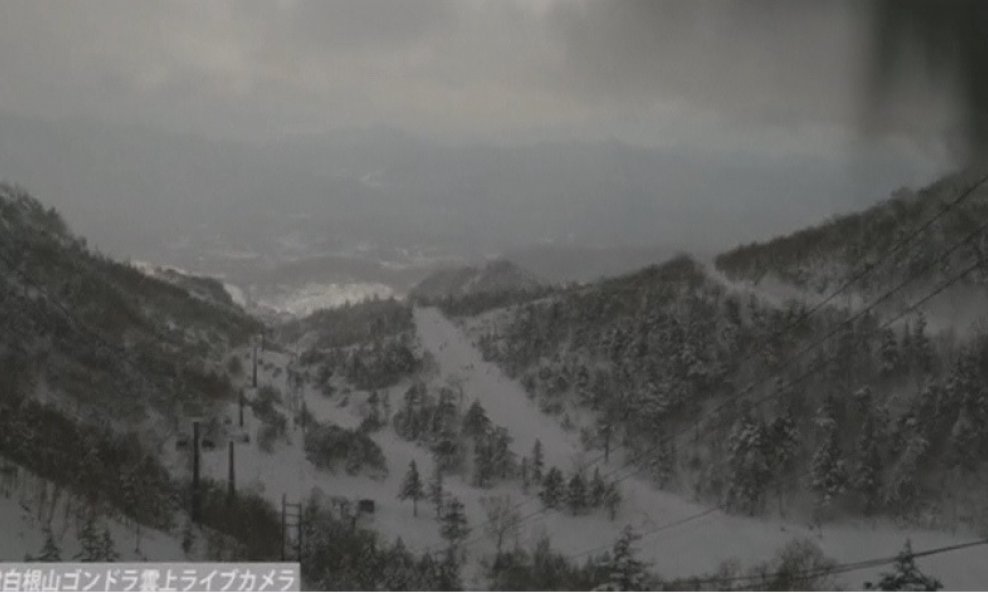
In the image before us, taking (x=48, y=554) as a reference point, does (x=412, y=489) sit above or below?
above

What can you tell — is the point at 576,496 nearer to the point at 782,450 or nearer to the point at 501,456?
the point at 501,456

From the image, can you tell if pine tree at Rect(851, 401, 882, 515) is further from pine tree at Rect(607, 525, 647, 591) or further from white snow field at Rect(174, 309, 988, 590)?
pine tree at Rect(607, 525, 647, 591)

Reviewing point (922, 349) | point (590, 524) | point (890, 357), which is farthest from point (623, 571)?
point (922, 349)

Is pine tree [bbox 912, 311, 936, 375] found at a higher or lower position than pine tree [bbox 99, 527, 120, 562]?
higher

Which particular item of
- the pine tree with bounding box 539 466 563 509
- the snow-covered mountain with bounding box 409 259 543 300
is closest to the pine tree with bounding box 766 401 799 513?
the pine tree with bounding box 539 466 563 509

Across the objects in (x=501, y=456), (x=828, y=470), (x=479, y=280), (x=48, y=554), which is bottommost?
(x=48, y=554)

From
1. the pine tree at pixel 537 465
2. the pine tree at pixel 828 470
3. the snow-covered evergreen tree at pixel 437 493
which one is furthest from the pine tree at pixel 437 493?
the pine tree at pixel 828 470
